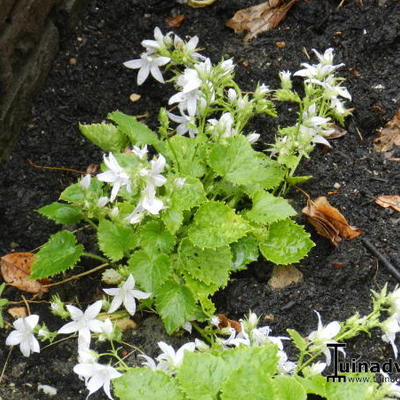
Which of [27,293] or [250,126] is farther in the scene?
[250,126]

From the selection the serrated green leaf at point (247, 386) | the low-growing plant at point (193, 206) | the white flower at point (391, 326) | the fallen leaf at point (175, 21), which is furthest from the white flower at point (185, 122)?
the serrated green leaf at point (247, 386)

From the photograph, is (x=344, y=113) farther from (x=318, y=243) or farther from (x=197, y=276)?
(x=197, y=276)

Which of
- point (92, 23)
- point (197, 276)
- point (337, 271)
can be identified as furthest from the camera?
point (92, 23)

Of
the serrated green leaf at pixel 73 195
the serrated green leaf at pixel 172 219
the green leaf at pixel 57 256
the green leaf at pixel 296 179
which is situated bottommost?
the green leaf at pixel 57 256

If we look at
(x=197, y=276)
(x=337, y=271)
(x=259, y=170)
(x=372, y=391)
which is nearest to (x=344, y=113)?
(x=259, y=170)

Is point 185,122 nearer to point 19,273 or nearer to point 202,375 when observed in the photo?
point 19,273

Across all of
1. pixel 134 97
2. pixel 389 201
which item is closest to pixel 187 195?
pixel 389 201

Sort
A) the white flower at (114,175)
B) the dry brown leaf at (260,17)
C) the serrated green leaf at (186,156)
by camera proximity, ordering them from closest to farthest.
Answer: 1. the white flower at (114,175)
2. the serrated green leaf at (186,156)
3. the dry brown leaf at (260,17)

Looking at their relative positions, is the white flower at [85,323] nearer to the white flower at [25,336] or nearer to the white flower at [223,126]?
the white flower at [25,336]
